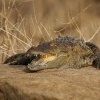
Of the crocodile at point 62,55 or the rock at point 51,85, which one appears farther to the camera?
the crocodile at point 62,55

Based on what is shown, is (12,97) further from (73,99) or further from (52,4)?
(52,4)

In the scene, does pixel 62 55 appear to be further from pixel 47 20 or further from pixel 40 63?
pixel 47 20

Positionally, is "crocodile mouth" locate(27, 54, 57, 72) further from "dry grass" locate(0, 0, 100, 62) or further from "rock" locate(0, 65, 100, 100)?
"dry grass" locate(0, 0, 100, 62)

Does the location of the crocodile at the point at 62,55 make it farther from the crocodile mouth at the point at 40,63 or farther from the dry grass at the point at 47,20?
the dry grass at the point at 47,20

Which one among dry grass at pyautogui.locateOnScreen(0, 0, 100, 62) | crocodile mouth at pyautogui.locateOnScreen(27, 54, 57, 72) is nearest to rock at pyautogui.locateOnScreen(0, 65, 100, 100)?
crocodile mouth at pyautogui.locateOnScreen(27, 54, 57, 72)

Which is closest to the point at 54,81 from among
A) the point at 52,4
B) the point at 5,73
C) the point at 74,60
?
the point at 5,73

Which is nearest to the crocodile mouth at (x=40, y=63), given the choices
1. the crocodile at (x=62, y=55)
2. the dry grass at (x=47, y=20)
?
the crocodile at (x=62, y=55)
